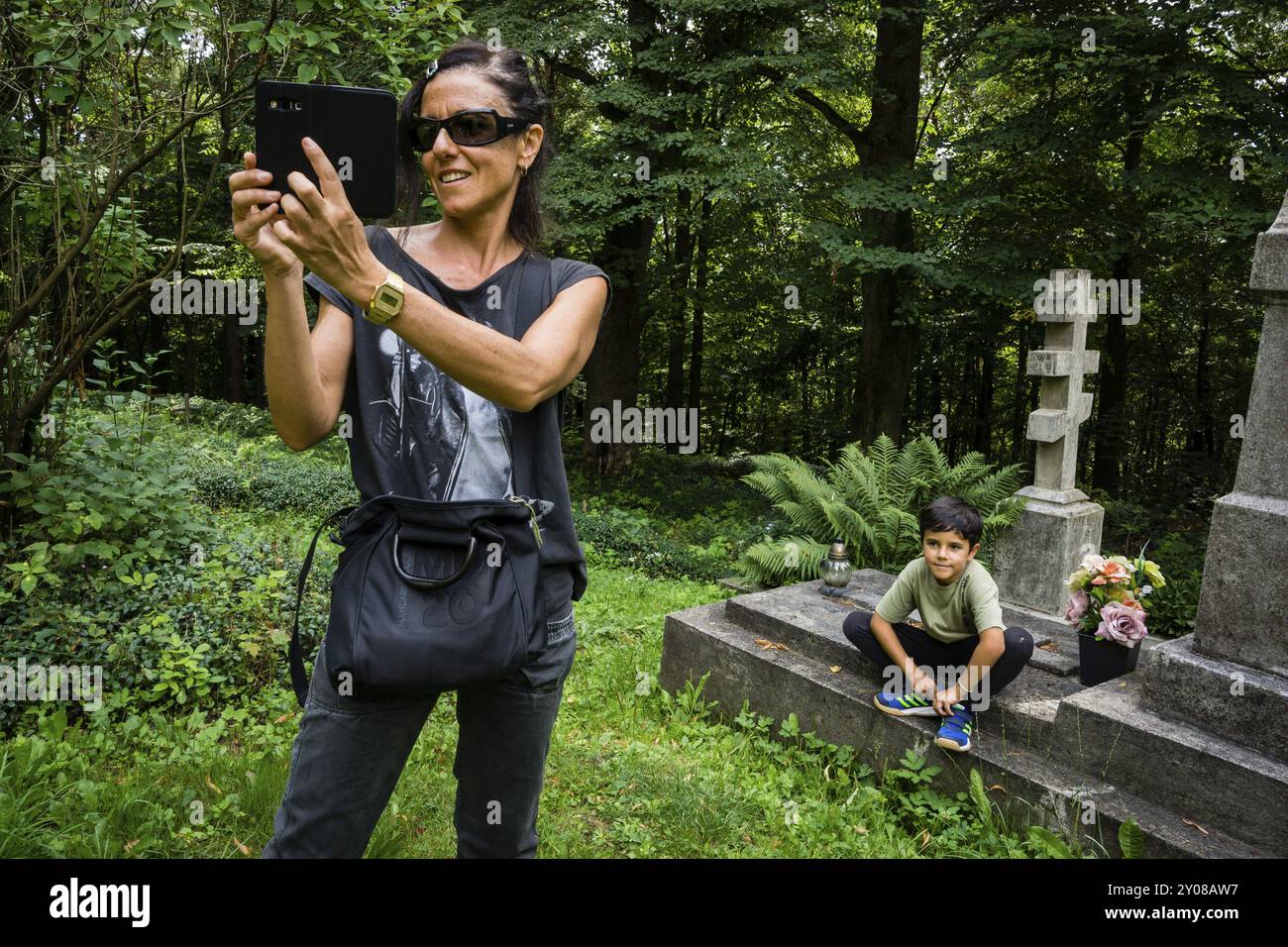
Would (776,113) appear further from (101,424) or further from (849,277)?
(101,424)

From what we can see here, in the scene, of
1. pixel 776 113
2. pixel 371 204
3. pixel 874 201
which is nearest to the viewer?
pixel 371 204

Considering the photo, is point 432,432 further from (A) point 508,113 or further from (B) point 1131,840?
(B) point 1131,840

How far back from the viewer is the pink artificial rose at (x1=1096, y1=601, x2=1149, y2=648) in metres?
4.55

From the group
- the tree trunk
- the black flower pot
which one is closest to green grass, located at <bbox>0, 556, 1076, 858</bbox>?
the black flower pot

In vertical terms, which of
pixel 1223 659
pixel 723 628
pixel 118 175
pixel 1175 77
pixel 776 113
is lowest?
pixel 723 628

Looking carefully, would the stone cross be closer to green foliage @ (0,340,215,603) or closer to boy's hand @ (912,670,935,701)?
boy's hand @ (912,670,935,701)

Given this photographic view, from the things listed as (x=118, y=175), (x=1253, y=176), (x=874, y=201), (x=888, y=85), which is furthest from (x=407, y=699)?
(x=888, y=85)

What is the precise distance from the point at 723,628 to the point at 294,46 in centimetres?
458

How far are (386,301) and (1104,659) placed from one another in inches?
180

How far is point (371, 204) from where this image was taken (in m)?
1.69

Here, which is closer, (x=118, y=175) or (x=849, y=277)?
(x=118, y=175)

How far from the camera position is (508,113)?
72.7 inches

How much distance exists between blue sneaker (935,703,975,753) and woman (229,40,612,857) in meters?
2.71

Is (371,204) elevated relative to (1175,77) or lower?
lower
